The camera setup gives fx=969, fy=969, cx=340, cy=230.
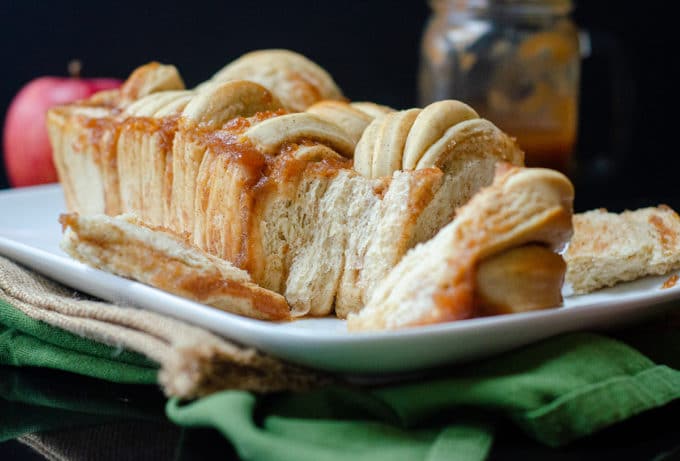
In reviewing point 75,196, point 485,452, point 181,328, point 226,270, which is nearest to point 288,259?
point 226,270

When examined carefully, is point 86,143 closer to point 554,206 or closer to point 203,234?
point 203,234

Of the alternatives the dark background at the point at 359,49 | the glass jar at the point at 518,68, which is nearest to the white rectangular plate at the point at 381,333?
the glass jar at the point at 518,68

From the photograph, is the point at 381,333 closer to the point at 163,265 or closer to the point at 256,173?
the point at 163,265

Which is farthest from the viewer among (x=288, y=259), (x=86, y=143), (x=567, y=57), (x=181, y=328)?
(x=567, y=57)

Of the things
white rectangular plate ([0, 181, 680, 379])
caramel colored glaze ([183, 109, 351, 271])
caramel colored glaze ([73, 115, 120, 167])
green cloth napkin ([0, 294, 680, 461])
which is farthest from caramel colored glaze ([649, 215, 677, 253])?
caramel colored glaze ([73, 115, 120, 167])

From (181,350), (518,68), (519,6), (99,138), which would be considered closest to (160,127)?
(99,138)
